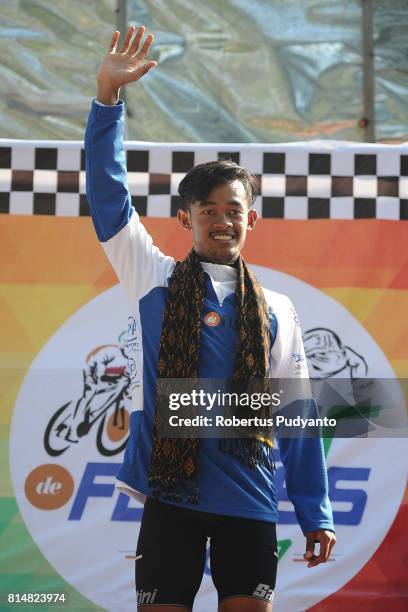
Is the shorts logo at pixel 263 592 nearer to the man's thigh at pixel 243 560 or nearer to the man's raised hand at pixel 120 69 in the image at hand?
the man's thigh at pixel 243 560

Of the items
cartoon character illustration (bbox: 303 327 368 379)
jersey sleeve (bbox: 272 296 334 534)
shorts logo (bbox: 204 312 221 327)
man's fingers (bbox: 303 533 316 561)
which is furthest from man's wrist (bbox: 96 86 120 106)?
cartoon character illustration (bbox: 303 327 368 379)

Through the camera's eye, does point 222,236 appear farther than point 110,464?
No

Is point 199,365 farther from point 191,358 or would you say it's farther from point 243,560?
point 243,560

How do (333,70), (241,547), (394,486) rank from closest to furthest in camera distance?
1. (241,547)
2. (394,486)
3. (333,70)

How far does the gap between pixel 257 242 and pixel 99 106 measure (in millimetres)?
1673

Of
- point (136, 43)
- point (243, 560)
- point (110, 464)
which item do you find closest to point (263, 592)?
point (243, 560)

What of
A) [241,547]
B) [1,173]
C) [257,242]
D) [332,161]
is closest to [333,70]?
[332,161]

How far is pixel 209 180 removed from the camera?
2490 millimetres

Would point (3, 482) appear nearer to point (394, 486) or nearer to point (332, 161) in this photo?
point (394, 486)

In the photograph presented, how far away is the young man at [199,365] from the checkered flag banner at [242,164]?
1.42 m

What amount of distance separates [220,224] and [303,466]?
2.09 ft

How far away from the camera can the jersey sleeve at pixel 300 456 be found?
7.73 feet

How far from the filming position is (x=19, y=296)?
3.89m

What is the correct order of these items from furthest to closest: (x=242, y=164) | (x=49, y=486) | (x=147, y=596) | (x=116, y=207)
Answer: (x=242, y=164), (x=49, y=486), (x=116, y=207), (x=147, y=596)
